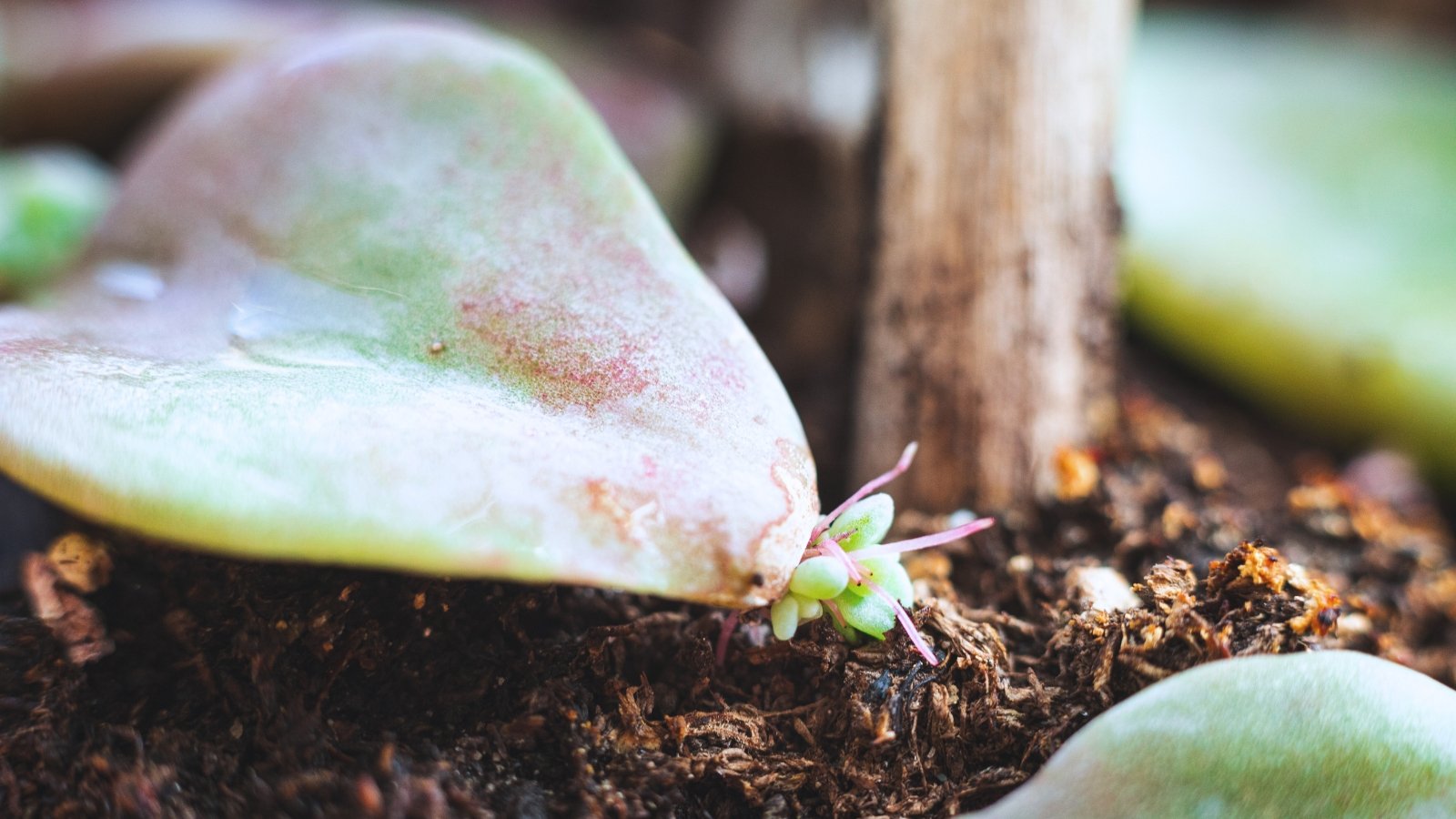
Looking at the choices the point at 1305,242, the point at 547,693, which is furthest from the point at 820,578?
the point at 1305,242

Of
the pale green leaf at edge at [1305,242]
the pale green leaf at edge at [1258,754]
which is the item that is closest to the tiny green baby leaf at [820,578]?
the pale green leaf at edge at [1258,754]

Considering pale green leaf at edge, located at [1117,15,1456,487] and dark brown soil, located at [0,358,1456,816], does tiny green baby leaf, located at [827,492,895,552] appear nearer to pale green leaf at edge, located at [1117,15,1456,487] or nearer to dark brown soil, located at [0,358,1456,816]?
dark brown soil, located at [0,358,1456,816]

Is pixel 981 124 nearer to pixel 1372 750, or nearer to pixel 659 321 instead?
pixel 659 321

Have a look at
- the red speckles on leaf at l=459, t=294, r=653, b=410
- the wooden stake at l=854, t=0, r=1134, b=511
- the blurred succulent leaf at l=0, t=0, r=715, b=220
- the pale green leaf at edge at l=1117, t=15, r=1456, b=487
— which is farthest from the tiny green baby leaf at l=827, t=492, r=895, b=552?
the blurred succulent leaf at l=0, t=0, r=715, b=220

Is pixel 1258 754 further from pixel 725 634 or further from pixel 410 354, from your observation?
pixel 410 354

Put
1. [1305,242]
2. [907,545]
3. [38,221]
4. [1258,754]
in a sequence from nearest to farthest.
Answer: [1258,754] → [907,545] → [38,221] → [1305,242]

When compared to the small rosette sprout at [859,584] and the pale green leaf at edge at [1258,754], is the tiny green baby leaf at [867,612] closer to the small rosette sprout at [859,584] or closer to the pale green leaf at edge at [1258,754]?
the small rosette sprout at [859,584]
